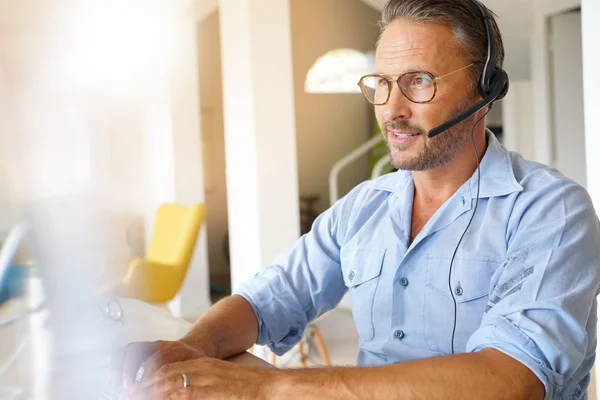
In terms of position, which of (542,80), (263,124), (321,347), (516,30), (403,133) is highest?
(516,30)

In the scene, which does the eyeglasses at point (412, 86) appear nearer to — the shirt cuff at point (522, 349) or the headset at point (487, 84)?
the headset at point (487, 84)

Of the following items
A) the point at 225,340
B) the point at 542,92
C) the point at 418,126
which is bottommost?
the point at 225,340

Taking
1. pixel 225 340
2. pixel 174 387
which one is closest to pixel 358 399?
pixel 174 387

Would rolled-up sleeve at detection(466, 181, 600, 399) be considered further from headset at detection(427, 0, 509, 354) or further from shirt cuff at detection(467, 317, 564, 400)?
headset at detection(427, 0, 509, 354)

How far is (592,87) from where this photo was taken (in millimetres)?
1294

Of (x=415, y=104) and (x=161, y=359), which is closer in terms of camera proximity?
(x=161, y=359)

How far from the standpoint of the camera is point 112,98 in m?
0.22

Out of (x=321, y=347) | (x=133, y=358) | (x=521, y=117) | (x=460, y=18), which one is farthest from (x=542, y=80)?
(x=133, y=358)

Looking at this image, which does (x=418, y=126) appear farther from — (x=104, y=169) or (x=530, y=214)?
(x=104, y=169)

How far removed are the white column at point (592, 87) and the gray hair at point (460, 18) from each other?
54cm

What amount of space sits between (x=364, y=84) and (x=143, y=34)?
676mm

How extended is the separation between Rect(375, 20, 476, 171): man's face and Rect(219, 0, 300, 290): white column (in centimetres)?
161

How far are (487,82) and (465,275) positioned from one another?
0.80 ft

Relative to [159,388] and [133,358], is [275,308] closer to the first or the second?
[159,388]
